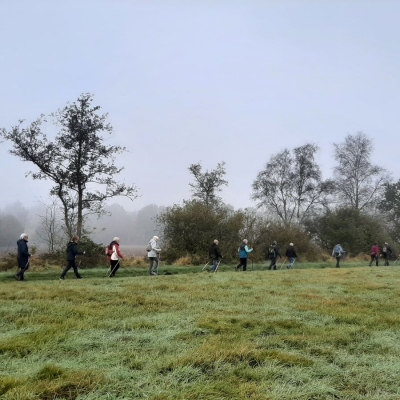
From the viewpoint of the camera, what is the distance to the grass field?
3.60m

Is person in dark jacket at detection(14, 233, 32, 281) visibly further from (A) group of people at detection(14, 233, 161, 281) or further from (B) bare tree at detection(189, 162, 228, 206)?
(B) bare tree at detection(189, 162, 228, 206)

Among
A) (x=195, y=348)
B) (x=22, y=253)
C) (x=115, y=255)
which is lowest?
(x=195, y=348)

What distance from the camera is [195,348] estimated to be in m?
4.81

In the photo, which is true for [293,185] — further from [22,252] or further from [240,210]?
[22,252]

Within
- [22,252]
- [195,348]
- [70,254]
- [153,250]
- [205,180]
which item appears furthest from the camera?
[205,180]

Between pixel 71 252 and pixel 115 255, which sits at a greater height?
pixel 71 252

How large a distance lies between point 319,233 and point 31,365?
40242 millimetres

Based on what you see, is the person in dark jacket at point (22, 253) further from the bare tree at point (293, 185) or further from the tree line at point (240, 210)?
the bare tree at point (293, 185)

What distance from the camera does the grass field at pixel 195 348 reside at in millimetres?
3602

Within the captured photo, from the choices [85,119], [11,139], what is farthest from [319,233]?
[11,139]

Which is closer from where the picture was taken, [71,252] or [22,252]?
[22,252]

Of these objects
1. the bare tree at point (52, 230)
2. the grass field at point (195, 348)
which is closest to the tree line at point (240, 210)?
the bare tree at point (52, 230)

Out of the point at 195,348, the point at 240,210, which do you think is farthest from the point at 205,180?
the point at 195,348

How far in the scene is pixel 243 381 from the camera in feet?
12.5
